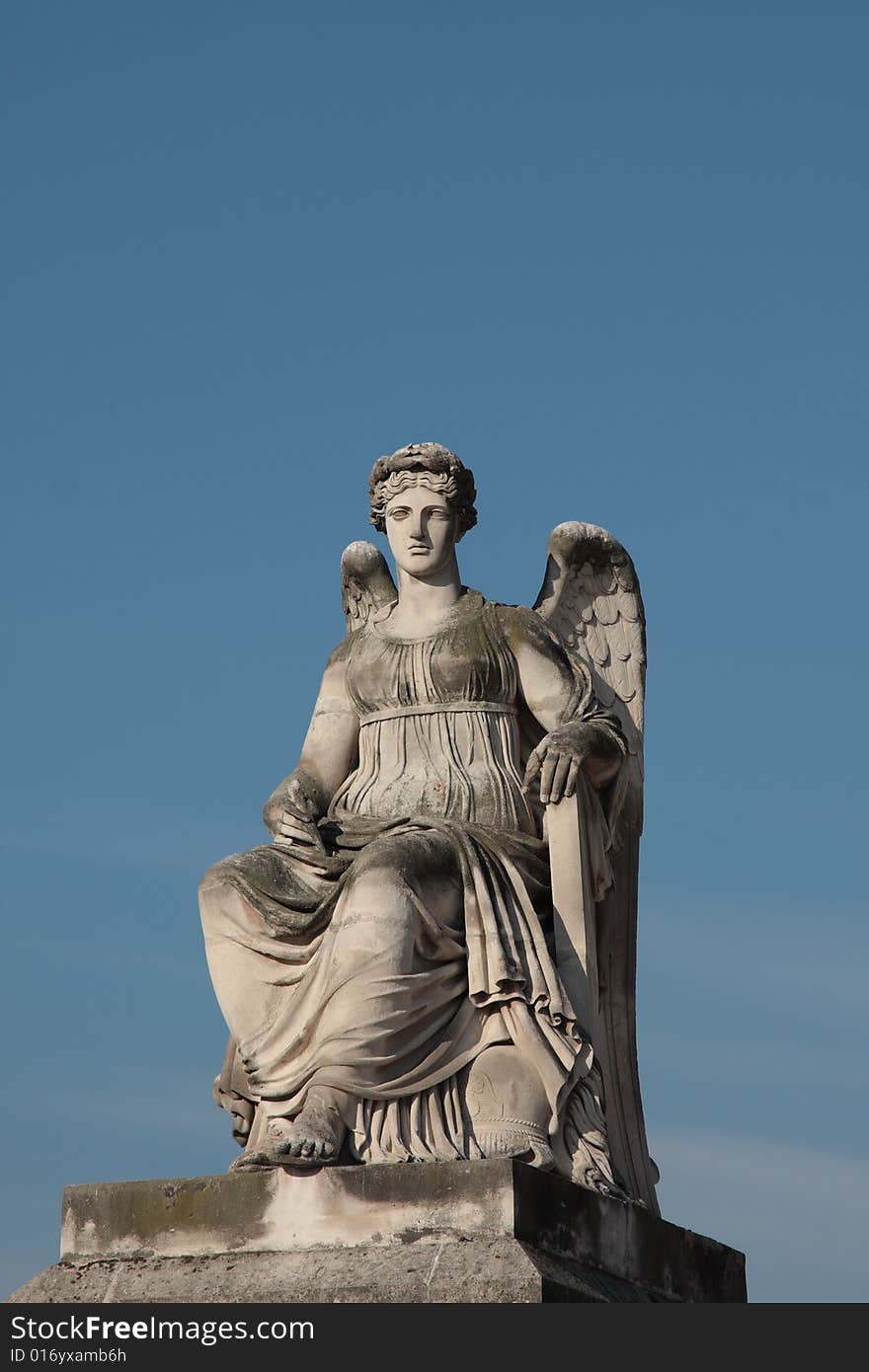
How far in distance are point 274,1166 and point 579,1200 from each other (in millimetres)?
1359

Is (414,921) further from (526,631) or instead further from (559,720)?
(526,631)

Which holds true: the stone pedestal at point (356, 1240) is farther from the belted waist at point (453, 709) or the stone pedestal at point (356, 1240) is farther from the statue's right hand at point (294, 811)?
the belted waist at point (453, 709)

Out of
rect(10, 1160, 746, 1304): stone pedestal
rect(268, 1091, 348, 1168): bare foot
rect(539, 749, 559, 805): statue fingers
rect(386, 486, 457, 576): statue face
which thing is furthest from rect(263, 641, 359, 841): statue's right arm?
rect(10, 1160, 746, 1304): stone pedestal

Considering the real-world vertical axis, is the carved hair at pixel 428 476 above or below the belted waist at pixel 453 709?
above

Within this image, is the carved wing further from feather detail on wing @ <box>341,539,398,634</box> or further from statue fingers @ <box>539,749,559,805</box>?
feather detail on wing @ <box>341,539,398,634</box>

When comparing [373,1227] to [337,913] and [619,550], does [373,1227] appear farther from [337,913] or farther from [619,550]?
[619,550]

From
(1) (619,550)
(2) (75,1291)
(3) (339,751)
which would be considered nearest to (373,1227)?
(2) (75,1291)

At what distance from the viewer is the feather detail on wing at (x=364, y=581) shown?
43.1 feet

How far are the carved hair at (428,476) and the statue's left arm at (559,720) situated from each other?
683 mm

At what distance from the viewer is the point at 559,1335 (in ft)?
31.9

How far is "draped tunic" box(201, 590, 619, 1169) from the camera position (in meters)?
11.0

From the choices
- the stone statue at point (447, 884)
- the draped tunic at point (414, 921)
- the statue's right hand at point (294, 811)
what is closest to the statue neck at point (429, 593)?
the stone statue at point (447, 884)

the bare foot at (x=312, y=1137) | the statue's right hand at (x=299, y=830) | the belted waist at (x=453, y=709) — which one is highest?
the belted waist at (x=453, y=709)

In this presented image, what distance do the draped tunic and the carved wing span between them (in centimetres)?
41
